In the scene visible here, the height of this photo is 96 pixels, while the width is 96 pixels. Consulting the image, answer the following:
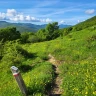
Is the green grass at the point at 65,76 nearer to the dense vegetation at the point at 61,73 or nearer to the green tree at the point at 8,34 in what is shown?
the dense vegetation at the point at 61,73

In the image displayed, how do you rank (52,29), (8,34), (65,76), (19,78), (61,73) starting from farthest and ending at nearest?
(52,29) → (8,34) → (61,73) → (65,76) → (19,78)

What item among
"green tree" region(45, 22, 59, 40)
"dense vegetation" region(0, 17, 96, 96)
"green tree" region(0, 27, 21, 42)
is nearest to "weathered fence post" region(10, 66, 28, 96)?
"dense vegetation" region(0, 17, 96, 96)

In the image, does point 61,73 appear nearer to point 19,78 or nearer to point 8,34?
point 19,78

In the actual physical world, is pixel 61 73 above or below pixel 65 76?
below

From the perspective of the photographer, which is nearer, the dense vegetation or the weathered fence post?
the weathered fence post

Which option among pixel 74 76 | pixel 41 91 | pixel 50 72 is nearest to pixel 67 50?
pixel 50 72

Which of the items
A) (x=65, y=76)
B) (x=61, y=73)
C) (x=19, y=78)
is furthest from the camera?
(x=61, y=73)

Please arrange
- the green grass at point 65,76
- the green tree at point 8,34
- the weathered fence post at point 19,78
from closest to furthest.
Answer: the weathered fence post at point 19,78 < the green grass at point 65,76 < the green tree at point 8,34

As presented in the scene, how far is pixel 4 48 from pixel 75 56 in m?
9.21

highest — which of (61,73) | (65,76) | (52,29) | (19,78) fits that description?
(19,78)

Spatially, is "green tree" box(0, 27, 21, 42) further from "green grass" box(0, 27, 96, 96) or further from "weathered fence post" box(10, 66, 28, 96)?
"weathered fence post" box(10, 66, 28, 96)

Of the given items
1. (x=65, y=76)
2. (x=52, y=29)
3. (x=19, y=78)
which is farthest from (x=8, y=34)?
(x=19, y=78)

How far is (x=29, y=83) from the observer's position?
16.8 meters

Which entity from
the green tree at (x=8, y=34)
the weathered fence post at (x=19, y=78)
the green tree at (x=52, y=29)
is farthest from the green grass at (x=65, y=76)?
the green tree at (x=52, y=29)
